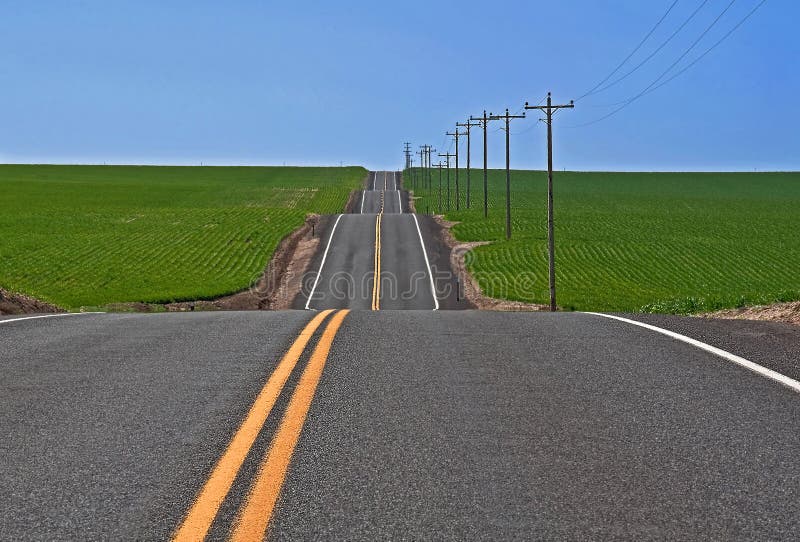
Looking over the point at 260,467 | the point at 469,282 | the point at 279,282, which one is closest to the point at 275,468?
the point at 260,467

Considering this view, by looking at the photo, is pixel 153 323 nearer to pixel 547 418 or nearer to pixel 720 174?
pixel 547 418

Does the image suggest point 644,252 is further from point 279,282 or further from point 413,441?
point 413,441

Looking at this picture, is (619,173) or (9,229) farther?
(619,173)

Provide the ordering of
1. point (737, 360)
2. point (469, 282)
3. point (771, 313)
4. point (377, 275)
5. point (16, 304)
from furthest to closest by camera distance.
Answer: point (377, 275)
point (469, 282)
point (16, 304)
point (771, 313)
point (737, 360)

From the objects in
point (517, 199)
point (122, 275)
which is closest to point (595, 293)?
point (122, 275)

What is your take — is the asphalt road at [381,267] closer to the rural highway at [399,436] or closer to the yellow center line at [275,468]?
the rural highway at [399,436]

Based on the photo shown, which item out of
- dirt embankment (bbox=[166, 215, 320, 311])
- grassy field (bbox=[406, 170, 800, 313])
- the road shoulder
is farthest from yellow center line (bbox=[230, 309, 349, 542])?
dirt embankment (bbox=[166, 215, 320, 311])

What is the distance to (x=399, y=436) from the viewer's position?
16.7 feet

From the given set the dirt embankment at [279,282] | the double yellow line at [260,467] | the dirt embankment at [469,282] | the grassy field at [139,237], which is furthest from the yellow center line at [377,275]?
the double yellow line at [260,467]

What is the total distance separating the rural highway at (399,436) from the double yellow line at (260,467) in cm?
2

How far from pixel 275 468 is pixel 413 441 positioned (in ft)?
3.00

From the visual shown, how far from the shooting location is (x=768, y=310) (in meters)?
15.0

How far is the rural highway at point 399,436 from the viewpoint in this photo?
3768 millimetres

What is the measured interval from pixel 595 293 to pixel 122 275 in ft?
85.3
